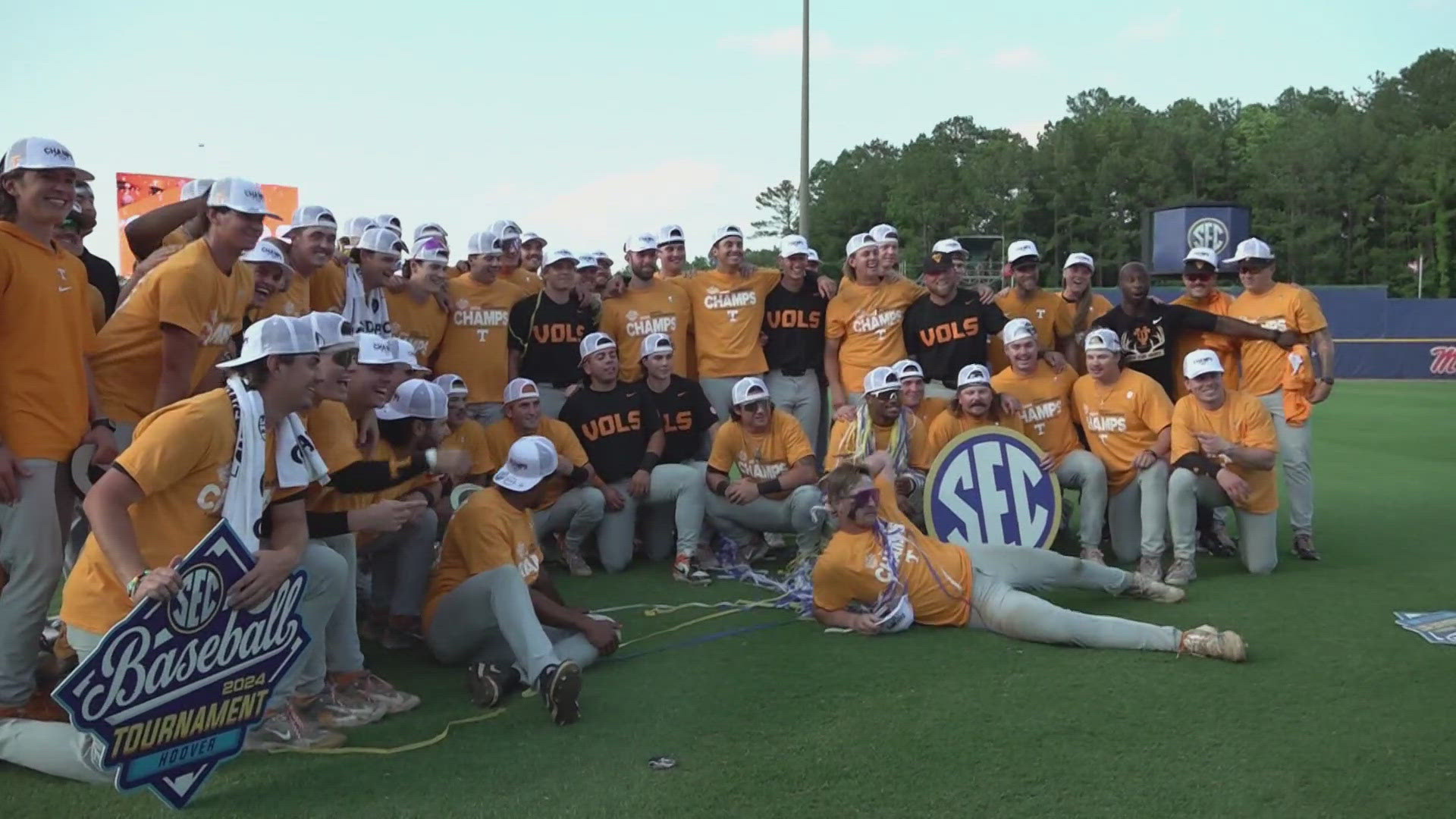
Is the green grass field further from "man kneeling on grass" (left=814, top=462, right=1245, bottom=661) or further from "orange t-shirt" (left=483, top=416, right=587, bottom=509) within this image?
"orange t-shirt" (left=483, top=416, right=587, bottom=509)

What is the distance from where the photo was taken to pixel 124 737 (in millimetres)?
3605

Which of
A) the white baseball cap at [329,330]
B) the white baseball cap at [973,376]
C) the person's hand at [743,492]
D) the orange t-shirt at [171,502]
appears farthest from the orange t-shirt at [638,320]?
the orange t-shirt at [171,502]

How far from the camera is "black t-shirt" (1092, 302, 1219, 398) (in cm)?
823

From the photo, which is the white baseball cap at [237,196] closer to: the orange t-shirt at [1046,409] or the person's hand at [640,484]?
the person's hand at [640,484]

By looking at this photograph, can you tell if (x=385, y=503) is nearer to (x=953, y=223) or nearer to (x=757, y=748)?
(x=757, y=748)

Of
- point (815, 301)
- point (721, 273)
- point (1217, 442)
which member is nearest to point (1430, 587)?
point (1217, 442)

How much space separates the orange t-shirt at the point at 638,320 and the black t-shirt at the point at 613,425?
1.98 feet

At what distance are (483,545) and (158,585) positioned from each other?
Answer: 1.79 meters

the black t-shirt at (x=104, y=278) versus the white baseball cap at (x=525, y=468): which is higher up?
the black t-shirt at (x=104, y=278)

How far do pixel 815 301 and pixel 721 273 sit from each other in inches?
30.7

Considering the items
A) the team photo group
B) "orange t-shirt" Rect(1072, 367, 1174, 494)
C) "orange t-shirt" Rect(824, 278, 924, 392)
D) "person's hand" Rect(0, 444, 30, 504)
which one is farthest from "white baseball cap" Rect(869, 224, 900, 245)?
"person's hand" Rect(0, 444, 30, 504)

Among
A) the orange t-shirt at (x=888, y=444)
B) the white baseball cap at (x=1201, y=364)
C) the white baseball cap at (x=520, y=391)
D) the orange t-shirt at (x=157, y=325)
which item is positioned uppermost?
the orange t-shirt at (x=157, y=325)

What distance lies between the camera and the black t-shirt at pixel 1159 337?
27.0 feet

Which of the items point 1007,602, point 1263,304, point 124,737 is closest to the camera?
point 124,737
